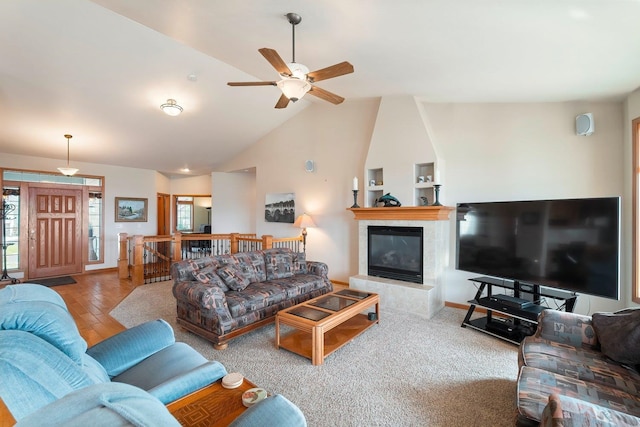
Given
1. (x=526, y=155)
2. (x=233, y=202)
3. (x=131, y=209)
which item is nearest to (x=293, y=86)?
(x=526, y=155)

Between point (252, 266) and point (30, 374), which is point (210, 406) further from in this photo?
point (252, 266)

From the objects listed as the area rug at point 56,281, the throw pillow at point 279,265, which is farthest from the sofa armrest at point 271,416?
the area rug at point 56,281

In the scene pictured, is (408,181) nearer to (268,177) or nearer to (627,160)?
(627,160)

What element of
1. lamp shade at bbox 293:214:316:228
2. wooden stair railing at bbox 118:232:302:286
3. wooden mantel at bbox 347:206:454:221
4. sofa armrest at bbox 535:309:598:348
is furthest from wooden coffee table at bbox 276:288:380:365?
wooden stair railing at bbox 118:232:302:286

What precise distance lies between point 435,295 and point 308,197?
3.10m

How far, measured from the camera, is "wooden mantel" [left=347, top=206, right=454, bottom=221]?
163 inches

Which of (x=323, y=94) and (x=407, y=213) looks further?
(x=407, y=213)

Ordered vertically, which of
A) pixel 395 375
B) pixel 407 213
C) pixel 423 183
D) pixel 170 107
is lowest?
pixel 395 375

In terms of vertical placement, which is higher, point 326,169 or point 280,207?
point 326,169

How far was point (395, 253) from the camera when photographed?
4.61m

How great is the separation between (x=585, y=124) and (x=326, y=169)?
3.82 metres

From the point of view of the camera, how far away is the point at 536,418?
4.80 ft

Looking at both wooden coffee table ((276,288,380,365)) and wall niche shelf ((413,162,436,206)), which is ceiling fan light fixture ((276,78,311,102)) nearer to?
wooden coffee table ((276,288,380,365))

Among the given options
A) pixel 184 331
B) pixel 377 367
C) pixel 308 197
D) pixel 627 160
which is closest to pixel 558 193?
pixel 627 160
